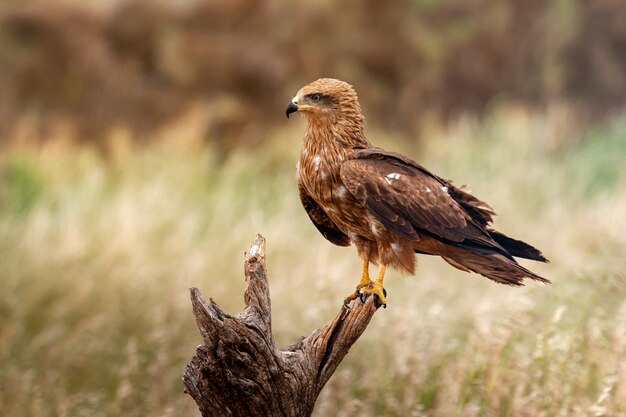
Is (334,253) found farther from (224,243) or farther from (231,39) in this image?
(231,39)

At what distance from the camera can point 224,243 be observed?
8453 mm

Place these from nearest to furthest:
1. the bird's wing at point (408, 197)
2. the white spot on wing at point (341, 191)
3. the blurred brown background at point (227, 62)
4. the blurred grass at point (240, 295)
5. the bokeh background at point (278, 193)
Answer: the bird's wing at point (408, 197), the white spot on wing at point (341, 191), the blurred grass at point (240, 295), the bokeh background at point (278, 193), the blurred brown background at point (227, 62)

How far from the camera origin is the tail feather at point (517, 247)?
9.20ft

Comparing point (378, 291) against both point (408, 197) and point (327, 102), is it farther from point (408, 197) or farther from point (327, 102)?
point (327, 102)

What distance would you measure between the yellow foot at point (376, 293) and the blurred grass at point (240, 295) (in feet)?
3.59

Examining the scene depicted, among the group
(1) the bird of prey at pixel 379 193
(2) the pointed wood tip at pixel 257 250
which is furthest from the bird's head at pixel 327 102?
(2) the pointed wood tip at pixel 257 250

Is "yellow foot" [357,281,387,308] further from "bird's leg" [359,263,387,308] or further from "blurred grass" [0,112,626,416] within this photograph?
"blurred grass" [0,112,626,416]

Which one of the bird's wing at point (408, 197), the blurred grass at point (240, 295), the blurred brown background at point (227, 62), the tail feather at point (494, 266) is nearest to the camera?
the tail feather at point (494, 266)

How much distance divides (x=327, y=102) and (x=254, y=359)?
3.23ft

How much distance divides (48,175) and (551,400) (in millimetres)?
7341

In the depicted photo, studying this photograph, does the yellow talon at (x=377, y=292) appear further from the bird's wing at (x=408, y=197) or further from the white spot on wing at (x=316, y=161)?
the white spot on wing at (x=316, y=161)

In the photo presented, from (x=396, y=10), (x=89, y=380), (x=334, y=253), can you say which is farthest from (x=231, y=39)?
(x=89, y=380)

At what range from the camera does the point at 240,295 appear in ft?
25.7

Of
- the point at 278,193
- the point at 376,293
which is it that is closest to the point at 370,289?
the point at 376,293
